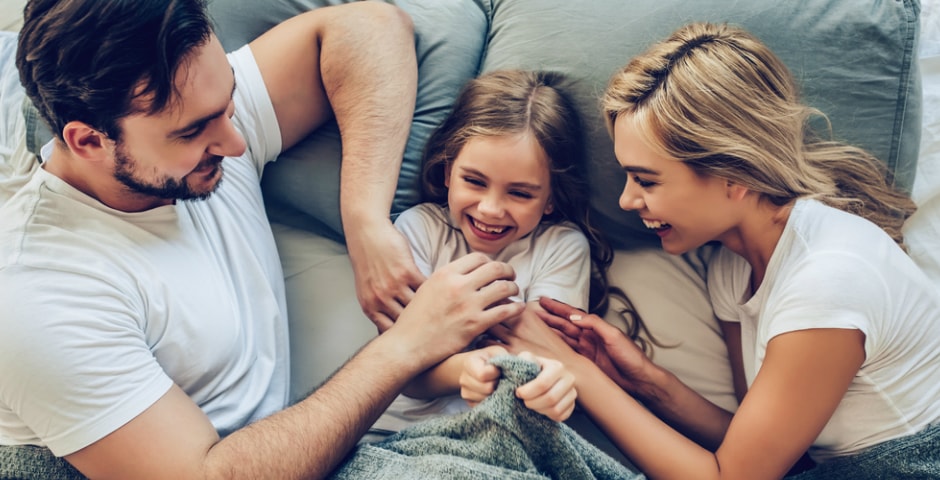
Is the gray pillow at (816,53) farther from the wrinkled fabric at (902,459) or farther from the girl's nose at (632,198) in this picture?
the wrinkled fabric at (902,459)

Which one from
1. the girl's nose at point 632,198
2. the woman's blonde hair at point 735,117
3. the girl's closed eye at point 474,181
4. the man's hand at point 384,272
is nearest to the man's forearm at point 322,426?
the man's hand at point 384,272

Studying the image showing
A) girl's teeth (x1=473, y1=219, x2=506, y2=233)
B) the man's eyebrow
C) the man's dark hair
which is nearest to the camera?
the man's dark hair

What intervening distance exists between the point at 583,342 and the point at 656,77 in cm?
48

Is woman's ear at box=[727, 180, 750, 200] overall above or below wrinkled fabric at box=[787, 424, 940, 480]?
above

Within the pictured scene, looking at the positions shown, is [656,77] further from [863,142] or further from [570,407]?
[570,407]

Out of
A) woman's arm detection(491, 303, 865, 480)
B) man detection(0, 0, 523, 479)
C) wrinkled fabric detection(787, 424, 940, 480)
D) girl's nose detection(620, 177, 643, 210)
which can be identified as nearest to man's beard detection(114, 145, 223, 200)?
man detection(0, 0, 523, 479)

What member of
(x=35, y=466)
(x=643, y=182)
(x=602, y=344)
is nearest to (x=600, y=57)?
(x=643, y=182)

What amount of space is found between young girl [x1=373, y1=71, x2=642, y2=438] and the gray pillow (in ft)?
0.20

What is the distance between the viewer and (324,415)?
1165 millimetres

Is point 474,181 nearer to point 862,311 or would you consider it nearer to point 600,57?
point 600,57

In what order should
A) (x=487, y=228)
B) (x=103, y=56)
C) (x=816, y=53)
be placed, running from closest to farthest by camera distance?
(x=103, y=56) → (x=816, y=53) → (x=487, y=228)

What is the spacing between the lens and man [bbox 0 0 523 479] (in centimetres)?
101

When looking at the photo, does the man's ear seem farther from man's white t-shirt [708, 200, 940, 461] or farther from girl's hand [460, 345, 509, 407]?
man's white t-shirt [708, 200, 940, 461]

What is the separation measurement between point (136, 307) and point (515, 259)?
2.24 feet
